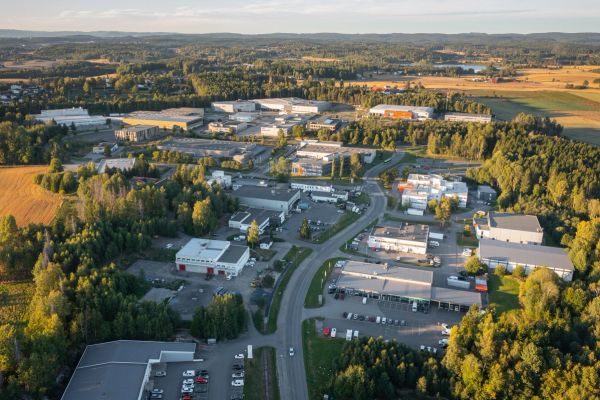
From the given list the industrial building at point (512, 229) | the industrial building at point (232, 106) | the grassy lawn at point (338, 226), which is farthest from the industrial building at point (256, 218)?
the industrial building at point (232, 106)

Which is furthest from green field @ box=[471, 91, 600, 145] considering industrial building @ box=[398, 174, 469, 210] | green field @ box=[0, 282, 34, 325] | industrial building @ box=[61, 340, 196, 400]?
green field @ box=[0, 282, 34, 325]

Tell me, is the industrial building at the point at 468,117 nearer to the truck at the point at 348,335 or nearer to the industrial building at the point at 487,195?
the industrial building at the point at 487,195

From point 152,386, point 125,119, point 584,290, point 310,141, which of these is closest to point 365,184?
→ point 310,141

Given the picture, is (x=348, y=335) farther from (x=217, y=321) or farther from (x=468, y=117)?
(x=468, y=117)

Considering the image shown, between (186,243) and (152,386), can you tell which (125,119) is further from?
(152,386)

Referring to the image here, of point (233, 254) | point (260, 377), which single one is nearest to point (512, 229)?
point (233, 254)

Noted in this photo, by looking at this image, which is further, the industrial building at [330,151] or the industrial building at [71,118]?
the industrial building at [71,118]
